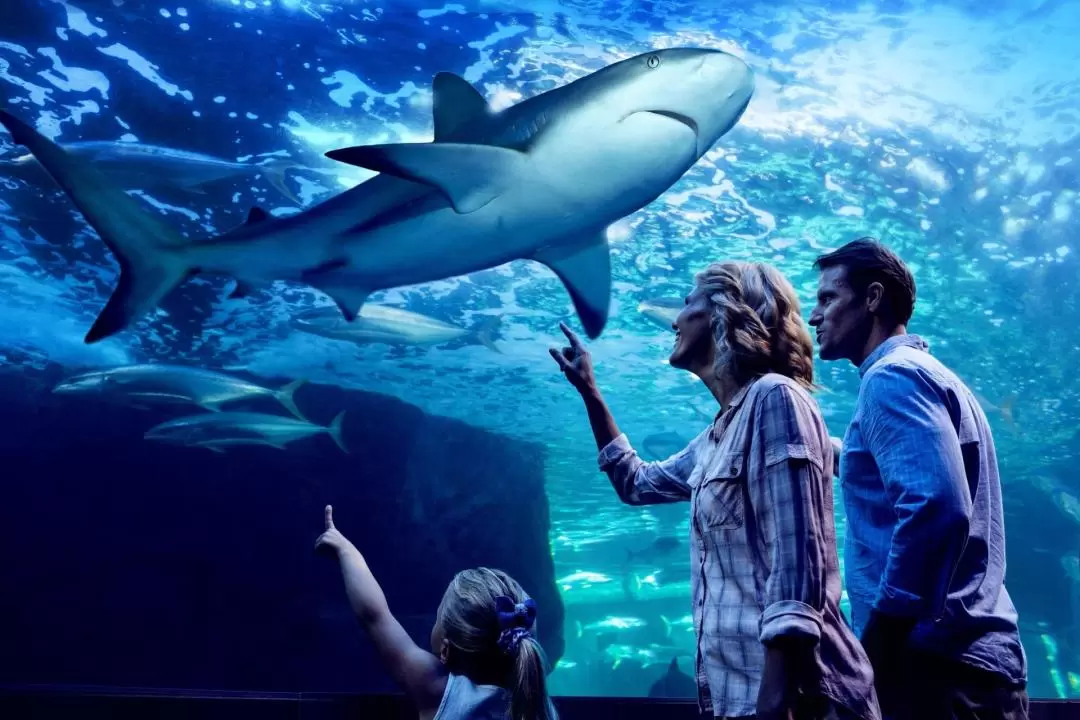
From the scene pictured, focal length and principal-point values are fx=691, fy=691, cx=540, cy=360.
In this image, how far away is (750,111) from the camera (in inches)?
266

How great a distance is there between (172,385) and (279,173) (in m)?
3.23

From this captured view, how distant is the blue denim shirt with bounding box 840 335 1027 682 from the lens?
1.41m

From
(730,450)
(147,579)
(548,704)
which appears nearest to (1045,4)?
(730,450)

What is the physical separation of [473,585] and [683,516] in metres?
22.2

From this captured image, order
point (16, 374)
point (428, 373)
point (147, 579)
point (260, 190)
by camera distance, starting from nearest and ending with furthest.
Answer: point (260, 190) < point (147, 579) < point (16, 374) < point (428, 373)

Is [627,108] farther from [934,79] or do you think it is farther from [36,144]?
[934,79]

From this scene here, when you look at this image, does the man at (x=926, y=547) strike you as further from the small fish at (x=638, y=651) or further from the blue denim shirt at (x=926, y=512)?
the small fish at (x=638, y=651)

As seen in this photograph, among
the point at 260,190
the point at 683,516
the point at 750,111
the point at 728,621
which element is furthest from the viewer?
the point at 683,516

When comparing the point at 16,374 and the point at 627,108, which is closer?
the point at 627,108

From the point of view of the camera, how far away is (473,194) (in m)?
3.96

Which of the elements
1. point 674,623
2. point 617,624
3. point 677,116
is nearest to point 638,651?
point 674,623

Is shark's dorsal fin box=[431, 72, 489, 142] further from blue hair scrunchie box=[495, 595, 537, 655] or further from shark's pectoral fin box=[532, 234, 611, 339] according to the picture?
blue hair scrunchie box=[495, 595, 537, 655]

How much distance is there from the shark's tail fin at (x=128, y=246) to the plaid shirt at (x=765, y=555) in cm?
377

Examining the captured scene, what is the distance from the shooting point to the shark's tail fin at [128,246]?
13.2ft
